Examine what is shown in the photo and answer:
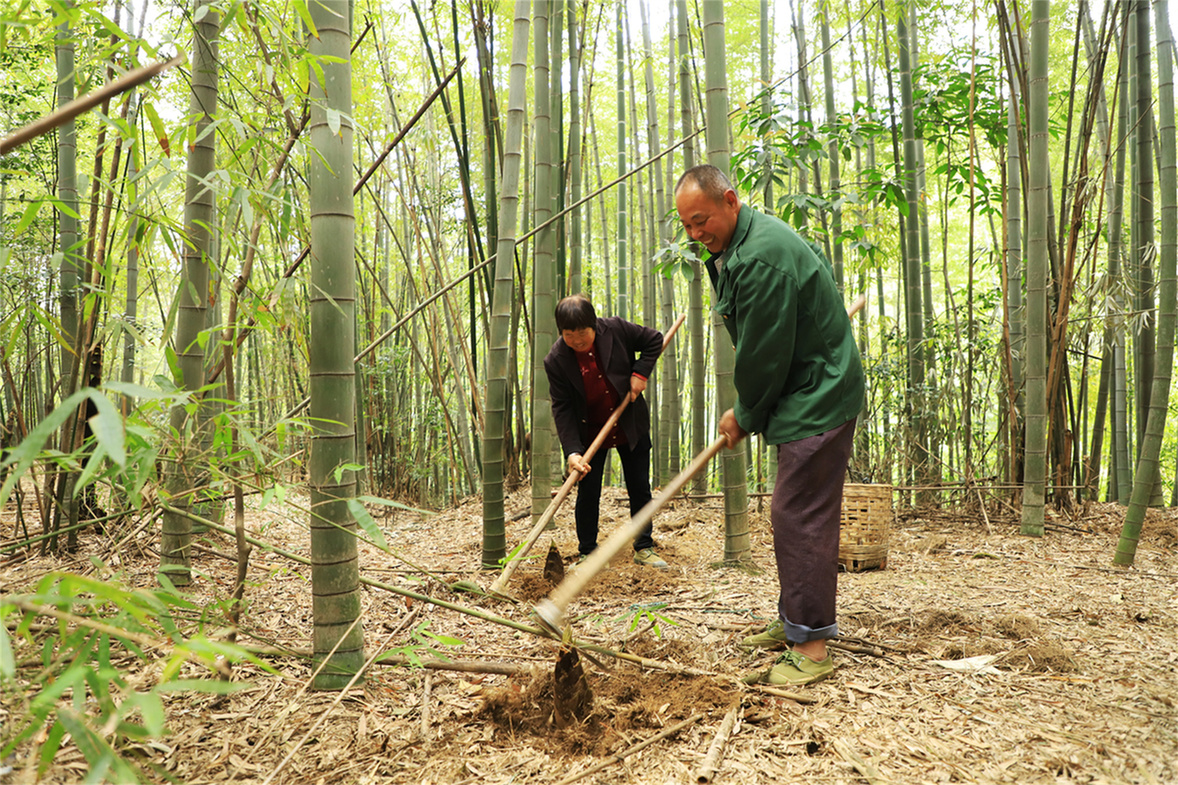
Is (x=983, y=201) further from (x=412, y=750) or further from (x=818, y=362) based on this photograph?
(x=412, y=750)

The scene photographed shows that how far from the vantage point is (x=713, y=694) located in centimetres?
183

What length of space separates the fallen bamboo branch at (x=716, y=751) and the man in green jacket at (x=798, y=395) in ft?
0.89

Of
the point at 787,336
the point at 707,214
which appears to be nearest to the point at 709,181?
the point at 707,214

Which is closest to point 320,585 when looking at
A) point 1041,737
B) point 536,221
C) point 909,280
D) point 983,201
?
point 1041,737

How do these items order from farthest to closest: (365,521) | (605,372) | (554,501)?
(605,372), (554,501), (365,521)

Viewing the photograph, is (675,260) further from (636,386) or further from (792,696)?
(792,696)

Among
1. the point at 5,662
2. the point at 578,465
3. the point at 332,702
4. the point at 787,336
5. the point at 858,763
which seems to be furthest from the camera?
the point at 578,465

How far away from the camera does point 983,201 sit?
184 inches

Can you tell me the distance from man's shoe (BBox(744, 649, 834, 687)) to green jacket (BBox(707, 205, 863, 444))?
24.1 inches

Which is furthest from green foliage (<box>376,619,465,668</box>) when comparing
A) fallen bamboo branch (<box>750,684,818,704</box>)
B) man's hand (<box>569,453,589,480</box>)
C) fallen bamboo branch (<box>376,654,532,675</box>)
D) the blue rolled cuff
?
man's hand (<box>569,453,589,480</box>)

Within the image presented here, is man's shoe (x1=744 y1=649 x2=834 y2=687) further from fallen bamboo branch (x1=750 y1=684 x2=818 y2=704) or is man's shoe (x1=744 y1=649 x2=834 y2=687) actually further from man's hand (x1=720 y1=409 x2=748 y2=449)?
man's hand (x1=720 y1=409 x2=748 y2=449)

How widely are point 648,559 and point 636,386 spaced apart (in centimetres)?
82

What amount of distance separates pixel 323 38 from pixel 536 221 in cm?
225

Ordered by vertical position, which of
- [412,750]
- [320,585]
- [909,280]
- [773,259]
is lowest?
[412,750]
